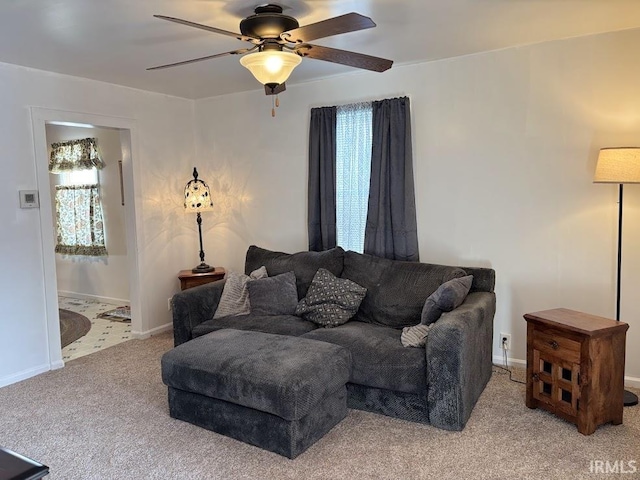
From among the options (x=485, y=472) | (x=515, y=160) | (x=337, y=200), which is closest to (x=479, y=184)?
(x=515, y=160)

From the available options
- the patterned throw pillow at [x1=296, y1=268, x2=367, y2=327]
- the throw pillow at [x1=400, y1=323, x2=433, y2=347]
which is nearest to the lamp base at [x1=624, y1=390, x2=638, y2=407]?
the throw pillow at [x1=400, y1=323, x2=433, y2=347]

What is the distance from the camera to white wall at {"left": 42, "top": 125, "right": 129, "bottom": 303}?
6059mm

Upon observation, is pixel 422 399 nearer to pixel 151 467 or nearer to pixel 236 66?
pixel 151 467

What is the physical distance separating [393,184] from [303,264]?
3.24 feet

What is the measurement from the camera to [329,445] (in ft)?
8.73

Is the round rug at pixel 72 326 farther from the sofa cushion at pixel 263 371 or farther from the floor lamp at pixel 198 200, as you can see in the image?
the sofa cushion at pixel 263 371

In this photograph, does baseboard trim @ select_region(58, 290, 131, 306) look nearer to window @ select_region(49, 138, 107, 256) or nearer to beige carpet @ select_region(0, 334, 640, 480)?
window @ select_region(49, 138, 107, 256)

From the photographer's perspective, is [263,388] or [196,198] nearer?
[263,388]

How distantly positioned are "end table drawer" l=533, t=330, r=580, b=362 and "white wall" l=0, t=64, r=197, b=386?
3.06 m

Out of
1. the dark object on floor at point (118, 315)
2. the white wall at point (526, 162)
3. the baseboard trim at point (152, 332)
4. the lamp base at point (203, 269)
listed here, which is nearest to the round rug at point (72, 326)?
the dark object on floor at point (118, 315)

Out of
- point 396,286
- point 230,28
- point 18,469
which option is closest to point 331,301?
point 396,286

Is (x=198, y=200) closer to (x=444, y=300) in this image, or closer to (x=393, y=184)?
(x=393, y=184)

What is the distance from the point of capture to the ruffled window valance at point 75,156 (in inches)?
242

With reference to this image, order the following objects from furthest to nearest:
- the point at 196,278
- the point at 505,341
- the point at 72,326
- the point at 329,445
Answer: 1. the point at 72,326
2. the point at 196,278
3. the point at 505,341
4. the point at 329,445
